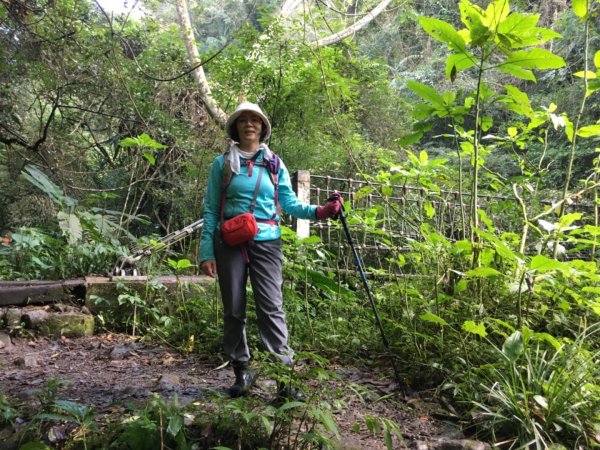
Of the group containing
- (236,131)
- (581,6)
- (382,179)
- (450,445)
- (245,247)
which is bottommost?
(450,445)

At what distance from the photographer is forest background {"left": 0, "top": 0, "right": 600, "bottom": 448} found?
7.32 ft

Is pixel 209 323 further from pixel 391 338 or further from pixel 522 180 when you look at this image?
pixel 522 180

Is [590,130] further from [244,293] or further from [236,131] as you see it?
[244,293]

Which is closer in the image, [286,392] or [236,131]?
[286,392]

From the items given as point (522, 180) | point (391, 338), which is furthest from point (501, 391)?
point (522, 180)

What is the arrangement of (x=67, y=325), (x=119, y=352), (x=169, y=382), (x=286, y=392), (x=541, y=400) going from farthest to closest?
(x=67, y=325) < (x=119, y=352) < (x=169, y=382) < (x=286, y=392) < (x=541, y=400)

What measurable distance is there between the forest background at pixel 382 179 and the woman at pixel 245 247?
70 centimetres

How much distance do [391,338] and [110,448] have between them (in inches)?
74.9

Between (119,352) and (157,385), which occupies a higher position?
(157,385)

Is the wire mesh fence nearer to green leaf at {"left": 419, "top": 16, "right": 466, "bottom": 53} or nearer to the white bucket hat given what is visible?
the white bucket hat

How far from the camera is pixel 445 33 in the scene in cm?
218

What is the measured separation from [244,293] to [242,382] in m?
0.49

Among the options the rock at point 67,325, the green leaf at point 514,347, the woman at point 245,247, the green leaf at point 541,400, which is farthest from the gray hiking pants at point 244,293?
the rock at point 67,325

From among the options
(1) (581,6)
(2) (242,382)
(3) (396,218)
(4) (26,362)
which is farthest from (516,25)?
(4) (26,362)
